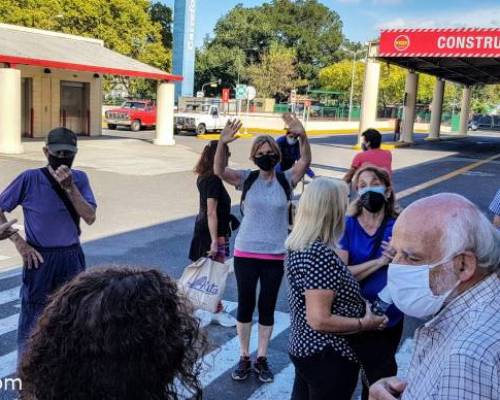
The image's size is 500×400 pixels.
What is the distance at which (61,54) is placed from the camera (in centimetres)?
2266

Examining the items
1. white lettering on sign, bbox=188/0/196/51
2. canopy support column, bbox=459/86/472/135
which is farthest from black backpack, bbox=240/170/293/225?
canopy support column, bbox=459/86/472/135

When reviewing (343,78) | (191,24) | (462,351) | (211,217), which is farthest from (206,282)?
(343,78)

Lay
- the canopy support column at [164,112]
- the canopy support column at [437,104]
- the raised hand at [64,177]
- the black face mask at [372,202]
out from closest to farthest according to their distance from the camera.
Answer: the black face mask at [372,202], the raised hand at [64,177], the canopy support column at [164,112], the canopy support column at [437,104]

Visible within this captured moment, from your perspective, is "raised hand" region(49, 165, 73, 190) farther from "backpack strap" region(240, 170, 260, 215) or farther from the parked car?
the parked car

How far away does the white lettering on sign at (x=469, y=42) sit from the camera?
78.4ft

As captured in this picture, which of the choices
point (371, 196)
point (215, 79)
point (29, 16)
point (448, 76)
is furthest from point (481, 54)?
point (215, 79)

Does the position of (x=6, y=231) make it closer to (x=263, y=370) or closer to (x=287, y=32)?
(x=263, y=370)

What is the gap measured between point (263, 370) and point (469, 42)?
903 inches

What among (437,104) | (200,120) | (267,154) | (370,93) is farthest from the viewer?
(437,104)

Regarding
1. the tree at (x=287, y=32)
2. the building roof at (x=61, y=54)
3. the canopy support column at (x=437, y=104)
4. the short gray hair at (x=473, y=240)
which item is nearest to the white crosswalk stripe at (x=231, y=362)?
the short gray hair at (x=473, y=240)

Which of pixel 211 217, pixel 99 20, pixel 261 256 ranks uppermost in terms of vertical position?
pixel 99 20

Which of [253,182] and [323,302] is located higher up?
[253,182]

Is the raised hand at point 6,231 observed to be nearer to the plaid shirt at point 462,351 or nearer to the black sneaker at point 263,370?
the black sneaker at point 263,370

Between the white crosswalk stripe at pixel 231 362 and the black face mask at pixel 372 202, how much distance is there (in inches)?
55.7
